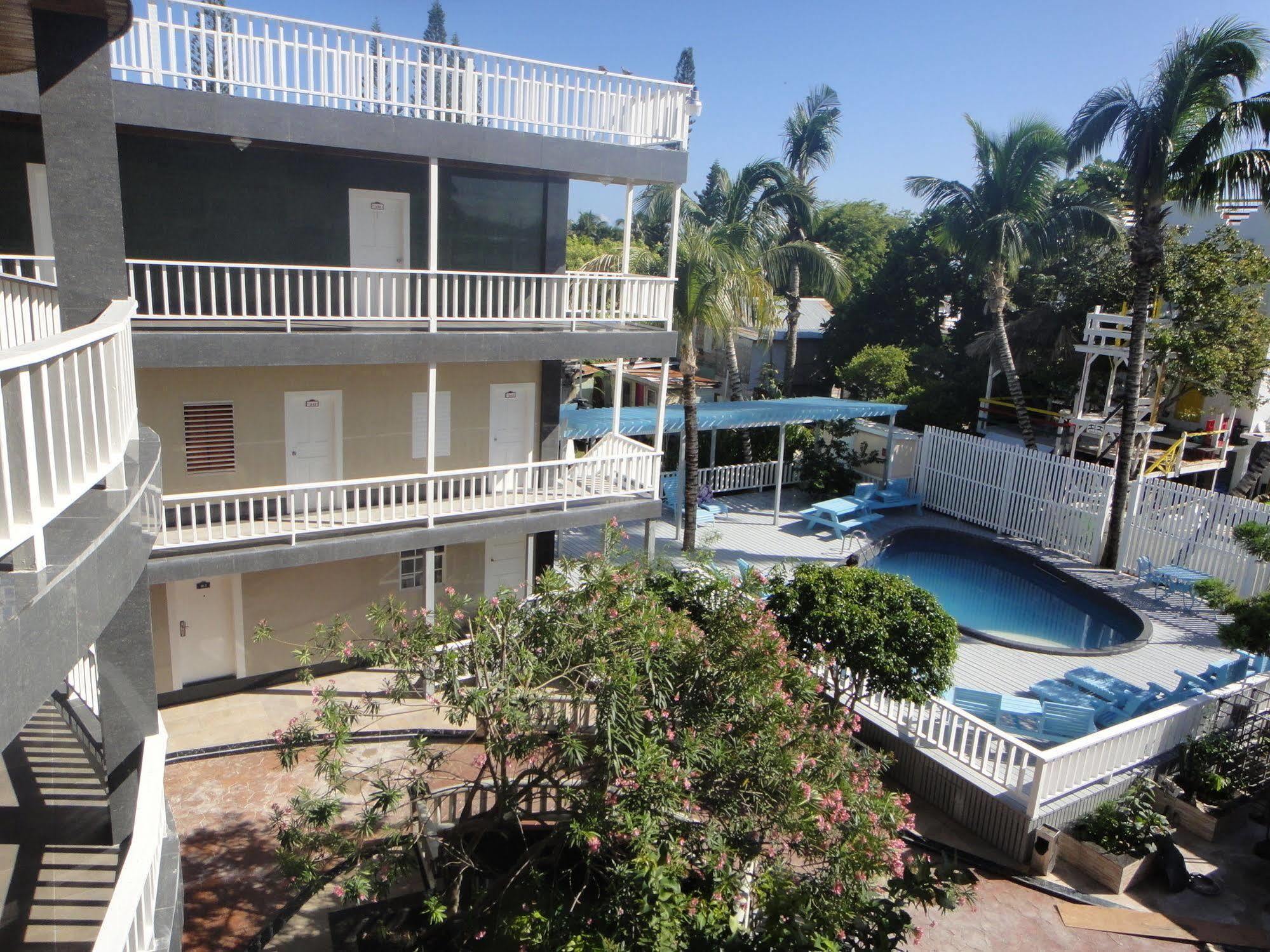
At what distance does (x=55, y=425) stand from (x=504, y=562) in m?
12.0

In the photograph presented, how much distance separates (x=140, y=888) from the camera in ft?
14.3

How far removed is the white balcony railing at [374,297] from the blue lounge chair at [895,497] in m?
10.7

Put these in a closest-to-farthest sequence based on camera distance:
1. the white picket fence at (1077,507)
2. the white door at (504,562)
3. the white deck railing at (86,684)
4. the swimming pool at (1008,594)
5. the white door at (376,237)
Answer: the white deck railing at (86,684), the white door at (376,237), the white door at (504,562), the swimming pool at (1008,594), the white picket fence at (1077,507)

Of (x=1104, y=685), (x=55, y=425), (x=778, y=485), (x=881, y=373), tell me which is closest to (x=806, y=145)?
(x=881, y=373)

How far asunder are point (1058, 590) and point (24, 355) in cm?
2026

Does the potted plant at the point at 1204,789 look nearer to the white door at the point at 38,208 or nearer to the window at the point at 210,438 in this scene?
the window at the point at 210,438

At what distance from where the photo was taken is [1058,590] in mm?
19766

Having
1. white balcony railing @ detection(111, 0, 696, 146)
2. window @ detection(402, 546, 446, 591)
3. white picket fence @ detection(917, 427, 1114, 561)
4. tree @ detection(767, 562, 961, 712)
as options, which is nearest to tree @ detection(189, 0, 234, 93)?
white balcony railing @ detection(111, 0, 696, 146)

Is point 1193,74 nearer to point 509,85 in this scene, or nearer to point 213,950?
point 509,85

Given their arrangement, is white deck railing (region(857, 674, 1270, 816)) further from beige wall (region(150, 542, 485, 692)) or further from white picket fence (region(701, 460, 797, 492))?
white picket fence (region(701, 460, 797, 492))

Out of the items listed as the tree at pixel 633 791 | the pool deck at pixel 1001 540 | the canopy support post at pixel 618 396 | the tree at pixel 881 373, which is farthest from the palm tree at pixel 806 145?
the tree at pixel 633 791

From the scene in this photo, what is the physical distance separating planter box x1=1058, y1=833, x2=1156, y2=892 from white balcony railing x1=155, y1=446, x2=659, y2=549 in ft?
25.0

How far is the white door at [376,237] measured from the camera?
13133mm

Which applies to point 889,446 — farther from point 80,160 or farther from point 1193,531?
point 80,160
